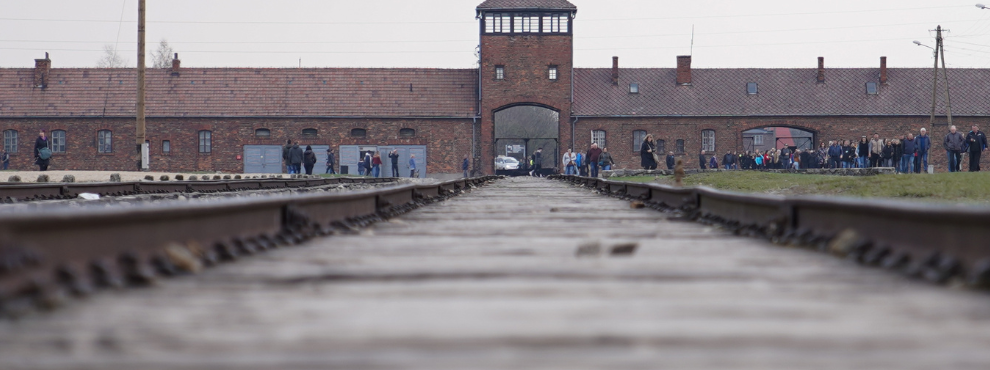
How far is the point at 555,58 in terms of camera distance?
1938 inches

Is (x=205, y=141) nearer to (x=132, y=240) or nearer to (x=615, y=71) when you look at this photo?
(x=615, y=71)

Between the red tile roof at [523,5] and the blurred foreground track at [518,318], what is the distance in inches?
1798

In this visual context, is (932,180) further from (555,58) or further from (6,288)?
(555,58)

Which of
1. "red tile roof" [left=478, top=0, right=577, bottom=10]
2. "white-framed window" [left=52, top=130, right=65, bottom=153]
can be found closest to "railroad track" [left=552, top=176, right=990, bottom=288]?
"red tile roof" [left=478, top=0, right=577, bottom=10]

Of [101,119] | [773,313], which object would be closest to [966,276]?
[773,313]

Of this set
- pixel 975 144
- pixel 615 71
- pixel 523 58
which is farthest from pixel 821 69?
pixel 975 144

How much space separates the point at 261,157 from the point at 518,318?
48.6 m

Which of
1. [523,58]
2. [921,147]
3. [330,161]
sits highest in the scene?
[523,58]

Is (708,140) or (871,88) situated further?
(871,88)

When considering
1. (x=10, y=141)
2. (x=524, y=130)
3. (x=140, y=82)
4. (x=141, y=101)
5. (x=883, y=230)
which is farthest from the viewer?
(x=524, y=130)

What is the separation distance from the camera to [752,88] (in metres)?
53.3

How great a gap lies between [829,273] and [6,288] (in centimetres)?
254

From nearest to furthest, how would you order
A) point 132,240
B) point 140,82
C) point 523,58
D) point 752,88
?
point 132,240 < point 140,82 < point 523,58 < point 752,88

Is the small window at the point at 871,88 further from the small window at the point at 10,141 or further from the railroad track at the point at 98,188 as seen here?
the small window at the point at 10,141
